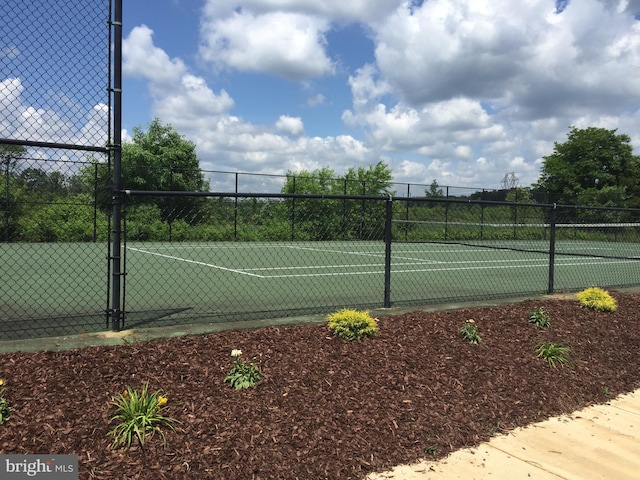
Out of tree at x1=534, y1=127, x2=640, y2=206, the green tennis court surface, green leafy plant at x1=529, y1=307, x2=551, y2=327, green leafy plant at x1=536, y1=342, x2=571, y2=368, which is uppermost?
tree at x1=534, y1=127, x2=640, y2=206

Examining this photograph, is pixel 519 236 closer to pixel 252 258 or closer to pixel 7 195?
pixel 252 258

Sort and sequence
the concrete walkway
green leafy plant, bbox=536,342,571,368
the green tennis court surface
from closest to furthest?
the concrete walkway → green leafy plant, bbox=536,342,571,368 → the green tennis court surface

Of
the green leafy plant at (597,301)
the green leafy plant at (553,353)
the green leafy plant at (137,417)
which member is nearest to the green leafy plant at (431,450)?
the green leafy plant at (137,417)

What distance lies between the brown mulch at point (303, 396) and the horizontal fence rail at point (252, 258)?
133 cm

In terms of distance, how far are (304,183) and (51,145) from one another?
68.1 feet

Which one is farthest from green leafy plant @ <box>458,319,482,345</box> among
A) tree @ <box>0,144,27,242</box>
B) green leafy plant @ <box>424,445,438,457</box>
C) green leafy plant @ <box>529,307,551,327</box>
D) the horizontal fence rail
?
tree @ <box>0,144,27,242</box>

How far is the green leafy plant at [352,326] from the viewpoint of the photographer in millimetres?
4750

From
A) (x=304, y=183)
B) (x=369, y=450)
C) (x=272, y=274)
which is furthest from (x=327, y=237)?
(x=369, y=450)

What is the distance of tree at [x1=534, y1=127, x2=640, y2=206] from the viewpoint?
4766 centimetres

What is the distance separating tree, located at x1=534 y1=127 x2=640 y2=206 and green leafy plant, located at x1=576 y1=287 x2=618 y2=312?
4292cm

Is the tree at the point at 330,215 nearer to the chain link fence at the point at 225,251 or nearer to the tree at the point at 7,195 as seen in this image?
the chain link fence at the point at 225,251

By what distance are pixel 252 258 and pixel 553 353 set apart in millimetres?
11601

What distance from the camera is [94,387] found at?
349 cm

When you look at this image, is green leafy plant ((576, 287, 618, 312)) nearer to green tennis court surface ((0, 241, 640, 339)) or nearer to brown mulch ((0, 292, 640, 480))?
brown mulch ((0, 292, 640, 480))
